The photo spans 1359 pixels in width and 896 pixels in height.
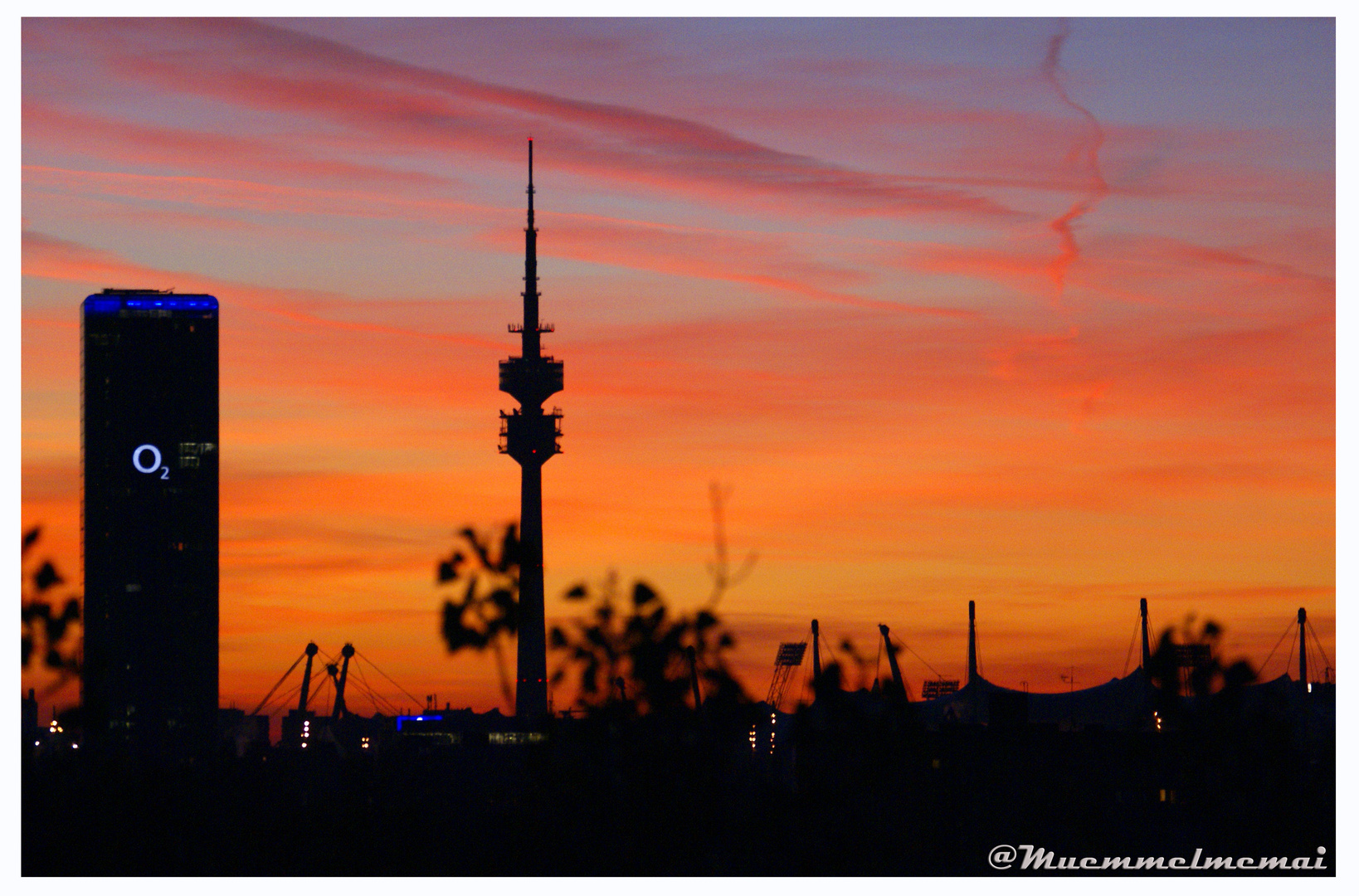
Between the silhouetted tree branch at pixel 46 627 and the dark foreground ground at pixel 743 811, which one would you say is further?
the dark foreground ground at pixel 743 811

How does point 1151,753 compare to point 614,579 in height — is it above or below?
below

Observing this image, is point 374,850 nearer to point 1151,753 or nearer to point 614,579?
point 614,579

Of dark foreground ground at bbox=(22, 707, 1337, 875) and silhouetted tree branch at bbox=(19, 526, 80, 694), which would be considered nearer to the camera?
silhouetted tree branch at bbox=(19, 526, 80, 694)

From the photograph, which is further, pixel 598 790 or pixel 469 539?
pixel 598 790

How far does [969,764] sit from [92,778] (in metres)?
59.9

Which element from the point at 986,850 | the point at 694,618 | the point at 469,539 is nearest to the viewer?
the point at 469,539

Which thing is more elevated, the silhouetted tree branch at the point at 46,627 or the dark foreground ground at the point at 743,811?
the silhouetted tree branch at the point at 46,627

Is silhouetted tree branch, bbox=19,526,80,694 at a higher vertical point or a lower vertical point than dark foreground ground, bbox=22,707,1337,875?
higher

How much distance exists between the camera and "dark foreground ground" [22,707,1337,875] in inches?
3743

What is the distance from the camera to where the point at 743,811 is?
11650 cm

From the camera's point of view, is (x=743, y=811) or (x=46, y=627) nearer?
(x=46, y=627)

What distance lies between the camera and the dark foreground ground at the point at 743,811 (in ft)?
312

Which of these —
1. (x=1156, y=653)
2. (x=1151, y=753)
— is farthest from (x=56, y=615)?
(x=1156, y=653)

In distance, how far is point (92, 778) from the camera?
114 meters
